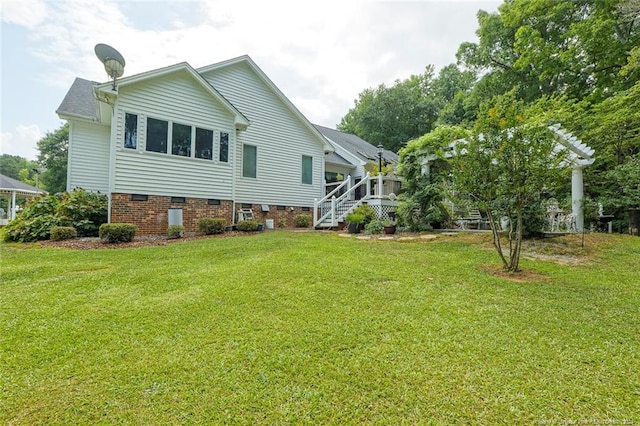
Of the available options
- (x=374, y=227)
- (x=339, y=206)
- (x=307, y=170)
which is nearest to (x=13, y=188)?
(x=307, y=170)

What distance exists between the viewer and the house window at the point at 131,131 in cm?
954

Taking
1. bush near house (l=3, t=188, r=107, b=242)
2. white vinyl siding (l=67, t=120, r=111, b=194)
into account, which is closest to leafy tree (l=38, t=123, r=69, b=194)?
white vinyl siding (l=67, t=120, r=111, b=194)

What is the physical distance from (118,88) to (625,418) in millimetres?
12025

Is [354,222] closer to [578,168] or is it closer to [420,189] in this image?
[420,189]

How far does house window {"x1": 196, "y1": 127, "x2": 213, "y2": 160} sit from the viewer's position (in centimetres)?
1100

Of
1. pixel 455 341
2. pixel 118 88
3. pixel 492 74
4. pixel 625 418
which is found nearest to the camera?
pixel 625 418

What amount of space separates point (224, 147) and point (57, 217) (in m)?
5.57

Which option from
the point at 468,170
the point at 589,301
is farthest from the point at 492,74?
the point at 589,301

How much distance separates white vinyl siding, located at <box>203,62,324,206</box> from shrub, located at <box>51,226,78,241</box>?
552 centimetres

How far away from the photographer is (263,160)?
13641 mm

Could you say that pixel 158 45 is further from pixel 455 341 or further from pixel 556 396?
pixel 556 396

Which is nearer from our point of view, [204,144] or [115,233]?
[115,233]

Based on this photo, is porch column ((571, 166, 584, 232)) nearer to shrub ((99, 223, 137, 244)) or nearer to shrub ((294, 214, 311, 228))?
shrub ((294, 214, 311, 228))

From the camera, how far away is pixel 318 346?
8.73 feet
